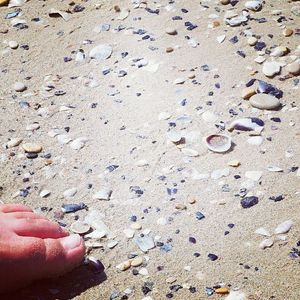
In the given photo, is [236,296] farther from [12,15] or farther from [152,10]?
[12,15]

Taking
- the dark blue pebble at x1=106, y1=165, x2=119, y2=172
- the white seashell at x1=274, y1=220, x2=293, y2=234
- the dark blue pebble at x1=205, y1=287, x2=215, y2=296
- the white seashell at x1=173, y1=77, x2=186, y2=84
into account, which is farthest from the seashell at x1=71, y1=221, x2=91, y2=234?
the white seashell at x1=173, y1=77, x2=186, y2=84

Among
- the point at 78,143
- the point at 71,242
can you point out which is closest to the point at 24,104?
the point at 78,143

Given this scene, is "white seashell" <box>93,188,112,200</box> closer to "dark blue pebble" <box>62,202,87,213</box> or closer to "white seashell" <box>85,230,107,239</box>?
"dark blue pebble" <box>62,202,87,213</box>

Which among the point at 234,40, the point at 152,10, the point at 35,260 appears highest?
the point at 152,10

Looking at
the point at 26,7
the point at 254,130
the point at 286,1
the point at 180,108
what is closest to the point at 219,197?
the point at 254,130

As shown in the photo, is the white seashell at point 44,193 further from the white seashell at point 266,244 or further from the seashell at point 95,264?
the white seashell at point 266,244
